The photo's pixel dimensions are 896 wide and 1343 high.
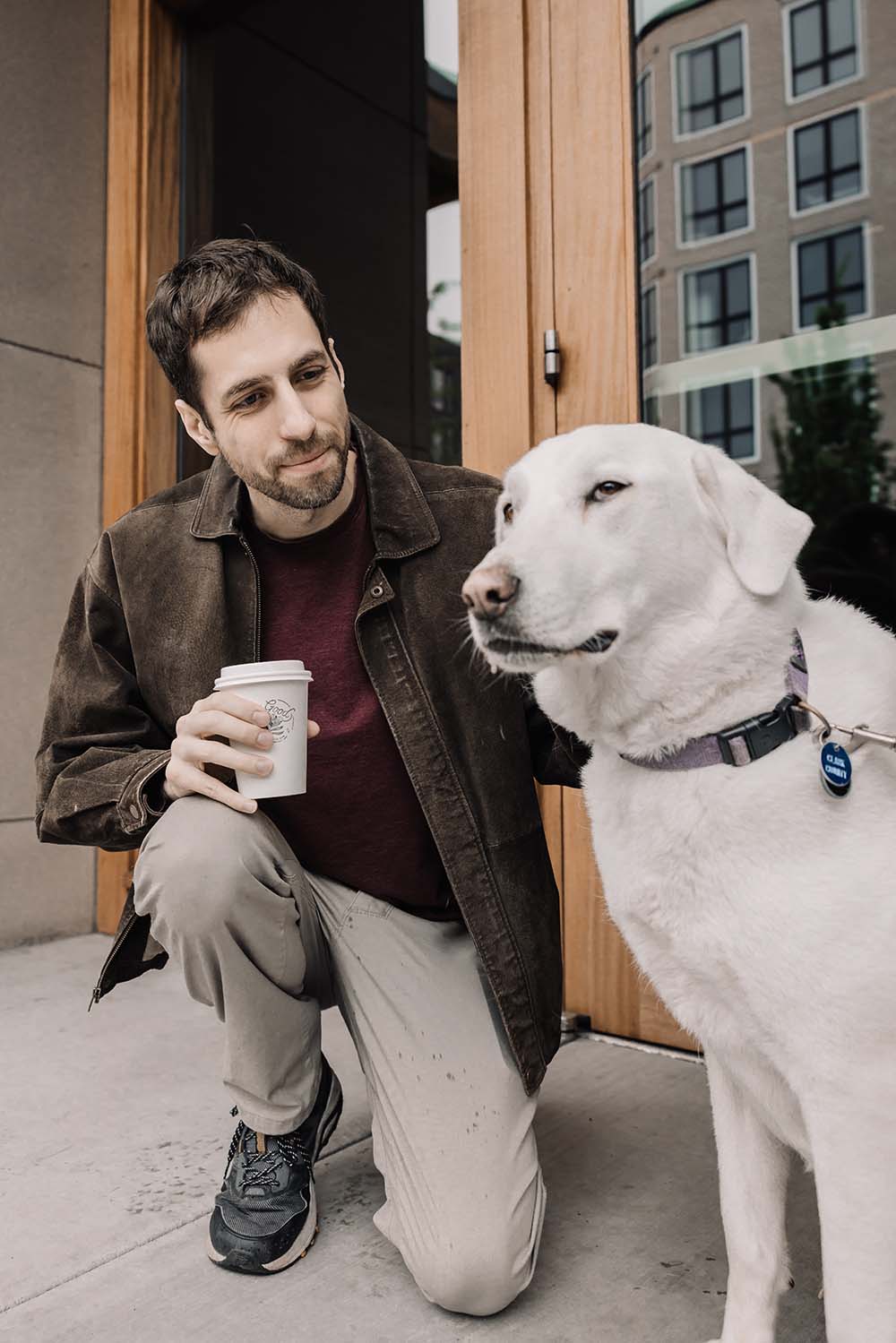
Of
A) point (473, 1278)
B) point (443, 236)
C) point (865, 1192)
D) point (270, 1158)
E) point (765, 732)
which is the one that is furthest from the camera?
point (443, 236)

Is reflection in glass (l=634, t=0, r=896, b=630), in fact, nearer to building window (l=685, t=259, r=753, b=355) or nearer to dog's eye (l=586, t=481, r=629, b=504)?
building window (l=685, t=259, r=753, b=355)

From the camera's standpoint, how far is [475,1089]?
1455 mm

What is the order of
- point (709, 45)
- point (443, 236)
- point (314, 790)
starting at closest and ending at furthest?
1. point (314, 790)
2. point (709, 45)
3. point (443, 236)

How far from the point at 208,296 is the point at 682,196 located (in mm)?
990

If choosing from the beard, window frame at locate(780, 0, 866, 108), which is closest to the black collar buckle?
the beard

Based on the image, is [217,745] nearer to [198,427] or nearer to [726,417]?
[198,427]

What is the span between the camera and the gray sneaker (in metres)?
1.37

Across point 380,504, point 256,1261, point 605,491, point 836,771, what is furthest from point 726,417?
point 256,1261

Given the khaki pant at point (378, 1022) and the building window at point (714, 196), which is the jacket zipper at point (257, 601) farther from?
the building window at point (714, 196)

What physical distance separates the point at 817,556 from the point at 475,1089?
1.09 m

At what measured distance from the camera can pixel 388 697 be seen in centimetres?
154

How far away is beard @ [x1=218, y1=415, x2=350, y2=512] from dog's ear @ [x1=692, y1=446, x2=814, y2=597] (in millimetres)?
626

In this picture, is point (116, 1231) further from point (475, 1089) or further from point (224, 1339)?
point (475, 1089)

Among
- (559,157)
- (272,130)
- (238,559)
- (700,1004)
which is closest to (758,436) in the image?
(559,157)
